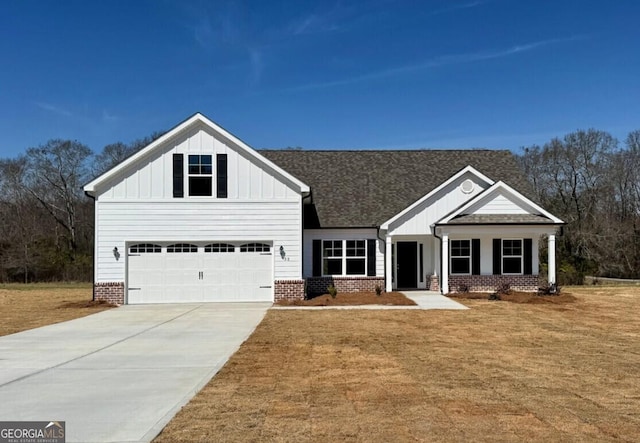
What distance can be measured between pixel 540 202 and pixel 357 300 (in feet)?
96.0

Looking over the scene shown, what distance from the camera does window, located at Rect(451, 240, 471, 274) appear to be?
75.9 feet

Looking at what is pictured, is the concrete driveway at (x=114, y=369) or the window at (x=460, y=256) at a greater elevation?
the window at (x=460, y=256)

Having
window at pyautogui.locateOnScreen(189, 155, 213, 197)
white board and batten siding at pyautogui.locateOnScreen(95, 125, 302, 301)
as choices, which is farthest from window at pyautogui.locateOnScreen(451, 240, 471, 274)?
window at pyautogui.locateOnScreen(189, 155, 213, 197)

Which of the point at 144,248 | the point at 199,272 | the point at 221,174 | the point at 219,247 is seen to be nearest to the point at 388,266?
the point at 219,247

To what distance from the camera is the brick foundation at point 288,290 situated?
20.7 metres

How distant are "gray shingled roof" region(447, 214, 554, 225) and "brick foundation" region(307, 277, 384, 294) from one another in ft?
13.7

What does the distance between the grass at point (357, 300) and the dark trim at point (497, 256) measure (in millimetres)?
4530

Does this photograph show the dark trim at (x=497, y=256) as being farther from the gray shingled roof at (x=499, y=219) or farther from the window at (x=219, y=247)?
the window at (x=219, y=247)

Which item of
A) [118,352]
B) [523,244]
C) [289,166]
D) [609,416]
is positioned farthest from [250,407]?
[289,166]

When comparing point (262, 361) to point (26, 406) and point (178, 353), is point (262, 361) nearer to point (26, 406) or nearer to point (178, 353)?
point (178, 353)

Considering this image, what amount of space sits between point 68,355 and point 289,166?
17.8m

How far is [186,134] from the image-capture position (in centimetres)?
2052

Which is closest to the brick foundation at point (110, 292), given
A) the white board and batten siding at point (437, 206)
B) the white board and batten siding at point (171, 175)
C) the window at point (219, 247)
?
the white board and batten siding at point (171, 175)

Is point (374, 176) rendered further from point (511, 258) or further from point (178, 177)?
point (178, 177)
